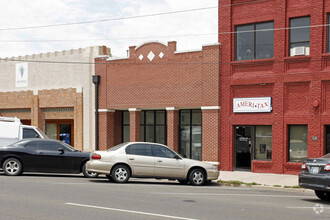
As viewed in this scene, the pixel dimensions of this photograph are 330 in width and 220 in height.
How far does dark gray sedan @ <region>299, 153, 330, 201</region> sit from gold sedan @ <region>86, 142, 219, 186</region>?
4.52 metres

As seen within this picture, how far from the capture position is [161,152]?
53.1 feet

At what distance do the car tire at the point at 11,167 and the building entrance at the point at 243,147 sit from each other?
1007cm

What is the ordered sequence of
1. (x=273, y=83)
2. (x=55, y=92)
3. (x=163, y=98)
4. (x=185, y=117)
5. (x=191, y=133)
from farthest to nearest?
1. (x=55, y=92)
2. (x=185, y=117)
3. (x=191, y=133)
4. (x=163, y=98)
5. (x=273, y=83)

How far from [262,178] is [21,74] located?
58.4 feet

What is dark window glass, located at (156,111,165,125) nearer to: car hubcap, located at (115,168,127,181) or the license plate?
car hubcap, located at (115,168,127,181)

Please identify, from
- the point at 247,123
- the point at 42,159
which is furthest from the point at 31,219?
the point at 247,123

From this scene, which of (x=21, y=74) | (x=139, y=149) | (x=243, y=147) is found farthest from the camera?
(x=21, y=74)

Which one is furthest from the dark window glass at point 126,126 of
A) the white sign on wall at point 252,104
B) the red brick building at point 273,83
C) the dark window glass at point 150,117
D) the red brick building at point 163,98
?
the white sign on wall at point 252,104

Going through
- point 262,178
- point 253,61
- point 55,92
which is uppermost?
point 253,61

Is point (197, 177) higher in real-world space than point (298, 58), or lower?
lower

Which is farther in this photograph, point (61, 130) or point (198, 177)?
point (61, 130)

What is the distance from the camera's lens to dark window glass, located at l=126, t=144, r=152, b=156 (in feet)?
52.6

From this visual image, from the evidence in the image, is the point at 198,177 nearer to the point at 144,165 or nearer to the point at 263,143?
the point at 144,165

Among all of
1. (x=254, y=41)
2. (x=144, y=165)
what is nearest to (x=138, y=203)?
(x=144, y=165)
